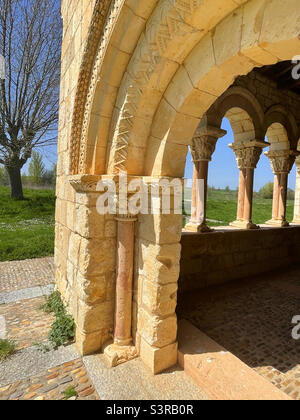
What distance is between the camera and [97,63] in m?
2.24

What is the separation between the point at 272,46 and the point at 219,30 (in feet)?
1.56

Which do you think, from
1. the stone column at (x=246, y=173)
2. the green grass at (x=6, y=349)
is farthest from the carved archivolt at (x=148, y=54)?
the stone column at (x=246, y=173)

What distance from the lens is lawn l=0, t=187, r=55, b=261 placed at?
598cm

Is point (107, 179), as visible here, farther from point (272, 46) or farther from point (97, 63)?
point (272, 46)

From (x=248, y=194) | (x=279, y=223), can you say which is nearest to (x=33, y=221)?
(x=248, y=194)

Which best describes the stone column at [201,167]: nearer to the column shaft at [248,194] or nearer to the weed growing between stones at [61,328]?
the column shaft at [248,194]

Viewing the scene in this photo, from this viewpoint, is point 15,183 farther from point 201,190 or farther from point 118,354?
point 118,354

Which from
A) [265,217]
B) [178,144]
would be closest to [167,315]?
[178,144]

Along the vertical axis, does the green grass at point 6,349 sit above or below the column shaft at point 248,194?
below

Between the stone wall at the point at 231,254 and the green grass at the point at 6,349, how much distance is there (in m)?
2.46

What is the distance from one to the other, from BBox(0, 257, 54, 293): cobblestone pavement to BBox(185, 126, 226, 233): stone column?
296 centimetres

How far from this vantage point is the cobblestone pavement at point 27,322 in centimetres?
260

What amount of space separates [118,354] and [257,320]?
2.07 meters

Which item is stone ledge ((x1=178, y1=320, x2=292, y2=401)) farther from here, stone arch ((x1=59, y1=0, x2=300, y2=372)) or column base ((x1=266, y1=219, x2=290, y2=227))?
column base ((x1=266, y1=219, x2=290, y2=227))
